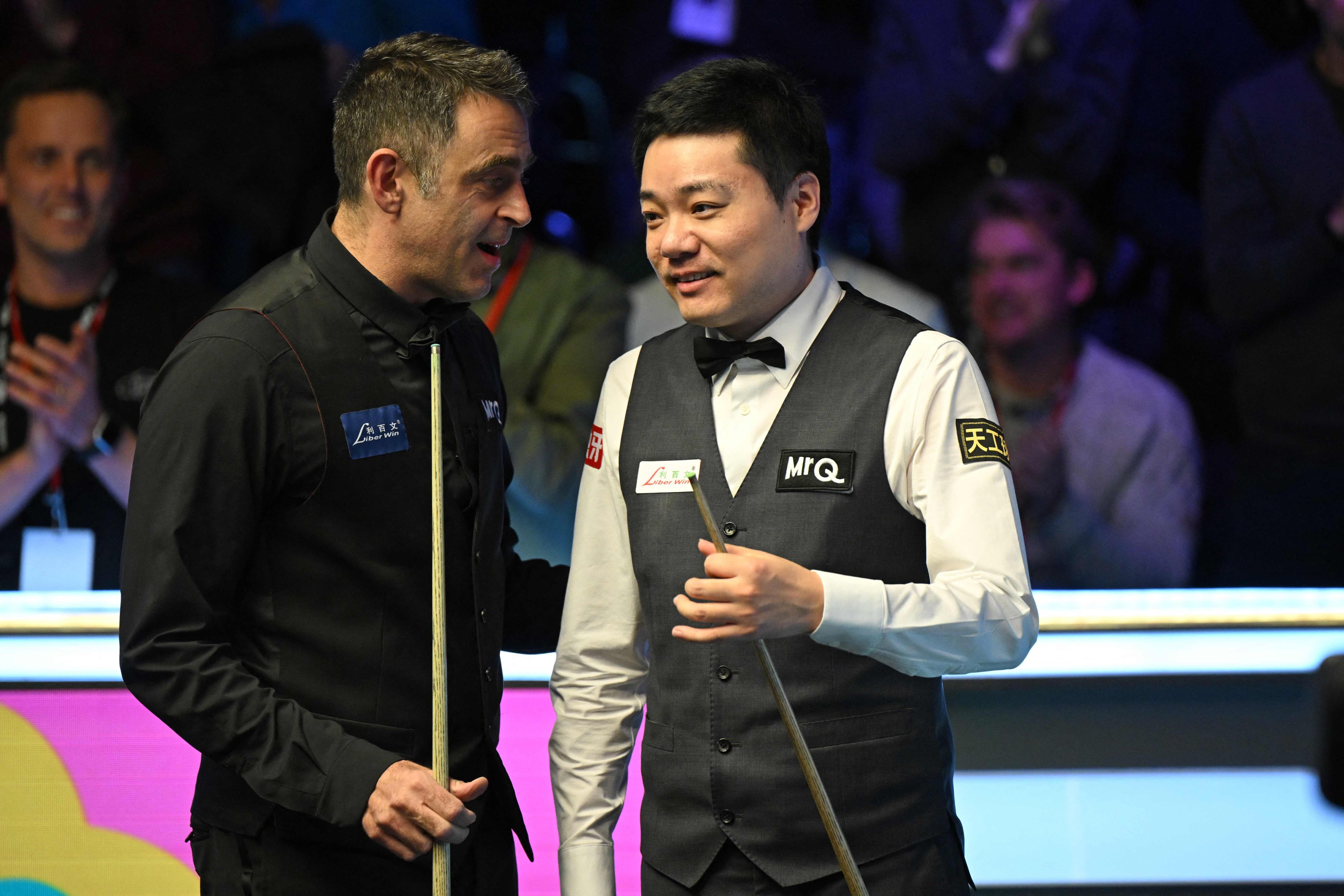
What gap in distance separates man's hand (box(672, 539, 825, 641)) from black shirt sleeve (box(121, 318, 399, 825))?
0.41 metres

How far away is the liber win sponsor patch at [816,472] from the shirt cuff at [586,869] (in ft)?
1.72

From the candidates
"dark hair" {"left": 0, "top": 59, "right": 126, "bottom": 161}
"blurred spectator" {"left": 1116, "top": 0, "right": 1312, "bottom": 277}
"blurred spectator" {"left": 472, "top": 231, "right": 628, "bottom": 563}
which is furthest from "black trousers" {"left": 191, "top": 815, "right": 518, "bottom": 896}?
"blurred spectator" {"left": 1116, "top": 0, "right": 1312, "bottom": 277}

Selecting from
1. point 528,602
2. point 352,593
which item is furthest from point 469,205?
point 528,602

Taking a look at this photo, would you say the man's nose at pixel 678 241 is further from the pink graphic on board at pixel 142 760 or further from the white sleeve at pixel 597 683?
the pink graphic on board at pixel 142 760

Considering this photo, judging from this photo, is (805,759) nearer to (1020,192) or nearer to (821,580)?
(821,580)

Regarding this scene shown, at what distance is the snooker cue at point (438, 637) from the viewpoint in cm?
136

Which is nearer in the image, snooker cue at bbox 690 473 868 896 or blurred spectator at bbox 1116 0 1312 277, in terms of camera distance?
snooker cue at bbox 690 473 868 896

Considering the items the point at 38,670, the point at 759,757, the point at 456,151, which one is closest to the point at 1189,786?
the point at 759,757

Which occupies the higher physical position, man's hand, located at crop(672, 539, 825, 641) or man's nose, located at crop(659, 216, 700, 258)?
man's nose, located at crop(659, 216, 700, 258)

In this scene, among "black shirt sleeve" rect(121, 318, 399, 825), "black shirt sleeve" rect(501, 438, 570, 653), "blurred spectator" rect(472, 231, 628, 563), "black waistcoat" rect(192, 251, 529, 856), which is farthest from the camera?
"blurred spectator" rect(472, 231, 628, 563)

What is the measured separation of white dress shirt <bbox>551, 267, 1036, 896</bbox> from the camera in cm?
143

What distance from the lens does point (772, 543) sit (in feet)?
5.08

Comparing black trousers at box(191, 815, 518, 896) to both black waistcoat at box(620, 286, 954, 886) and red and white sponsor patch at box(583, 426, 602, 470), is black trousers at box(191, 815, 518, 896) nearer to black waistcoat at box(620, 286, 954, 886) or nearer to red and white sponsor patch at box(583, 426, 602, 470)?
black waistcoat at box(620, 286, 954, 886)

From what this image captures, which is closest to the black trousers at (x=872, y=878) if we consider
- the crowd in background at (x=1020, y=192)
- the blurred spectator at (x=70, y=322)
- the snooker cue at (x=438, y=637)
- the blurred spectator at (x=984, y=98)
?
the snooker cue at (x=438, y=637)
